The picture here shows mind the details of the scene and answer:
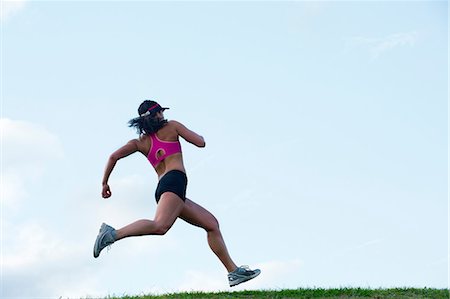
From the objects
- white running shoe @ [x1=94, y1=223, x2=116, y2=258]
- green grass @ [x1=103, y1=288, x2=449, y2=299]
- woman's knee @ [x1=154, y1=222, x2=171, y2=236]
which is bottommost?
green grass @ [x1=103, y1=288, x2=449, y2=299]

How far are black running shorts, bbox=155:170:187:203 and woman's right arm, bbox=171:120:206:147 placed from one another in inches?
17.9

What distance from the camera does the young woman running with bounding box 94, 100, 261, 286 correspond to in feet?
38.4

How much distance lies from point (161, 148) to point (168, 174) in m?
0.40

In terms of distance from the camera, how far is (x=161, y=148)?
12.1 metres

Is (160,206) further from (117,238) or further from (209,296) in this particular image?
(209,296)

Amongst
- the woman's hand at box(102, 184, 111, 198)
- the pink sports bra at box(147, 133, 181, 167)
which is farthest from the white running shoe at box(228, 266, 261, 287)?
the woman's hand at box(102, 184, 111, 198)

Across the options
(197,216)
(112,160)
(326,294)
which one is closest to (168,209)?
(197,216)

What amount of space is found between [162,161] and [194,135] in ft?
1.93

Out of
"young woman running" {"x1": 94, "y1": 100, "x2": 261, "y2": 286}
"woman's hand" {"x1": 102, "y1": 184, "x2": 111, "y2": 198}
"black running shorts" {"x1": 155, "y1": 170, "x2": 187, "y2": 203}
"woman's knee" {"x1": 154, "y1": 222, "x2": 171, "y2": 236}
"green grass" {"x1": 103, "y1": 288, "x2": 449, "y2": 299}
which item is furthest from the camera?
"green grass" {"x1": 103, "y1": 288, "x2": 449, "y2": 299}

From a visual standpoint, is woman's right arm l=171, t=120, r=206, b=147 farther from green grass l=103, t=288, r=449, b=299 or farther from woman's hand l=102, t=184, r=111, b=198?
green grass l=103, t=288, r=449, b=299

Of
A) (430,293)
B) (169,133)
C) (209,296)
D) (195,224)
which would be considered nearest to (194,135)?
(169,133)

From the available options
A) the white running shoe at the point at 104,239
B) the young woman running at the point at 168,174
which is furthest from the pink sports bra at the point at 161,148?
the white running shoe at the point at 104,239

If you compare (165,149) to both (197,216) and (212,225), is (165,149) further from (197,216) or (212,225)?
(212,225)

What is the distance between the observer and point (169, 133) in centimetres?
1210
